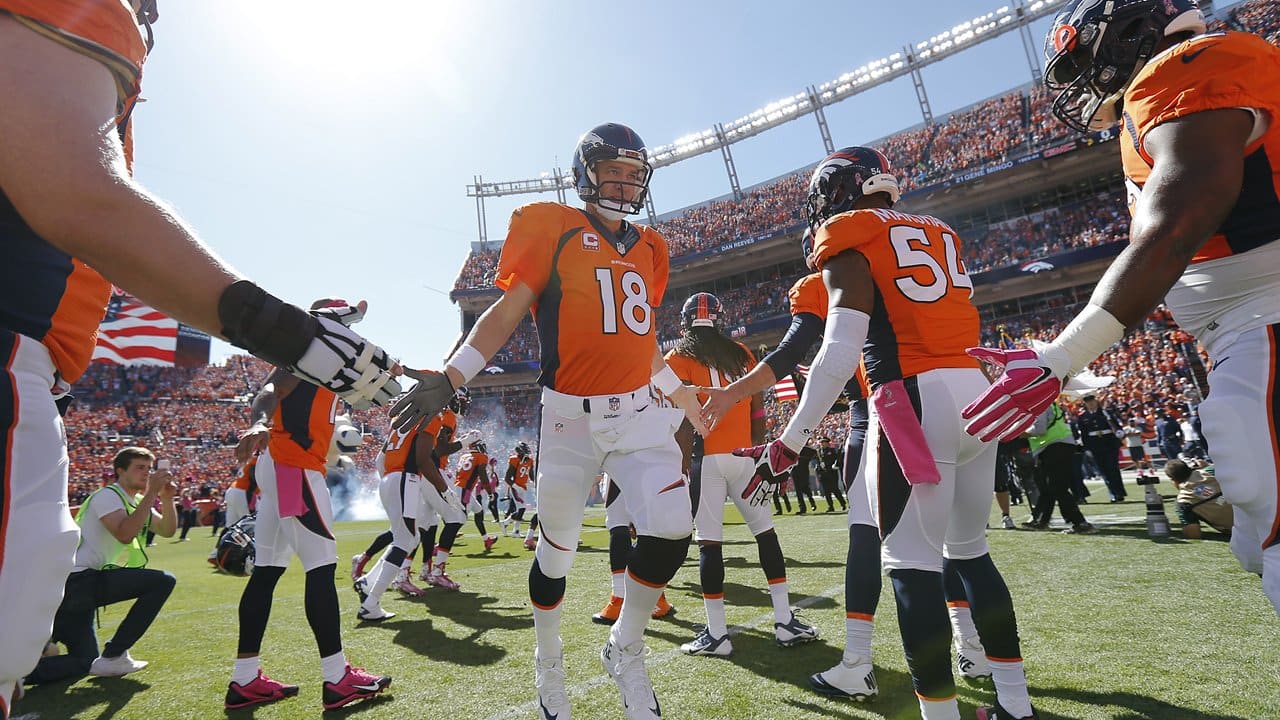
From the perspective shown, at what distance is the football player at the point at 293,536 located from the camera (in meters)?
3.77

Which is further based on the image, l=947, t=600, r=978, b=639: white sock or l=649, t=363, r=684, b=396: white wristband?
l=649, t=363, r=684, b=396: white wristband

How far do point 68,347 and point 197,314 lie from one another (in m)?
0.50

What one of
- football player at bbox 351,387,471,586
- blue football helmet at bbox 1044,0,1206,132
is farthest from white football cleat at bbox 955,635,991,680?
football player at bbox 351,387,471,586

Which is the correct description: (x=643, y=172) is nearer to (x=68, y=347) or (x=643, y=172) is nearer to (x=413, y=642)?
(x=68, y=347)

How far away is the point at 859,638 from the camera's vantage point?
337 cm

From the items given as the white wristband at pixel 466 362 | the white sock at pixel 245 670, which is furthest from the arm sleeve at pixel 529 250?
the white sock at pixel 245 670

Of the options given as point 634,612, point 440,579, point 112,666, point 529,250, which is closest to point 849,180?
point 529,250

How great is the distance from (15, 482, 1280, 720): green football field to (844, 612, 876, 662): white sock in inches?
8.7

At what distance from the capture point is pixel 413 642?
17.0ft

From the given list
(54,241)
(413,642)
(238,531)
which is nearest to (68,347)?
(54,241)

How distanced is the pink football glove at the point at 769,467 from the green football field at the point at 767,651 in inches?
43.4

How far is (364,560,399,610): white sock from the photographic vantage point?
6.13 m

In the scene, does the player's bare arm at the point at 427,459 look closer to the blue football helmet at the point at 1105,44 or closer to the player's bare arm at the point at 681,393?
the player's bare arm at the point at 681,393

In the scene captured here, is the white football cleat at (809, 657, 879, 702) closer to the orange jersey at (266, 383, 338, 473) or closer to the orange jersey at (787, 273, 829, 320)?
the orange jersey at (787, 273, 829, 320)
